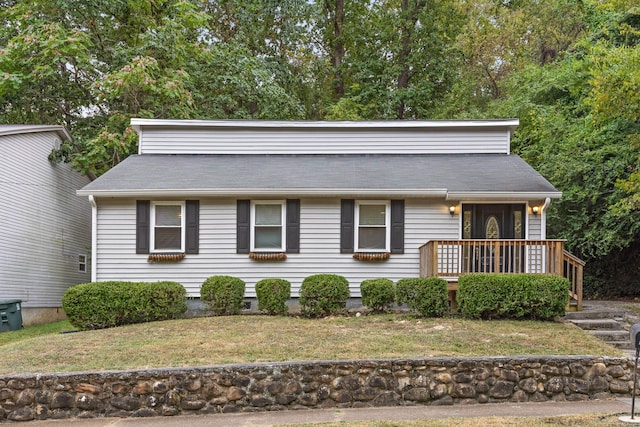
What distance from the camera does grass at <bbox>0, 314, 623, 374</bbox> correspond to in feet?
25.3

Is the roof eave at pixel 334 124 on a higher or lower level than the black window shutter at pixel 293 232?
higher

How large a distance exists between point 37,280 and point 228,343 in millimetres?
9762

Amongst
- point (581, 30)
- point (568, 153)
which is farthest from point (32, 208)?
point (581, 30)

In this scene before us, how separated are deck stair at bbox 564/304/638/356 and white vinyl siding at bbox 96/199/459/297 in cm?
305

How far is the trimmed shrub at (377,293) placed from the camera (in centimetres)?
1130

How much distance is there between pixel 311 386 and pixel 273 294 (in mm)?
4381

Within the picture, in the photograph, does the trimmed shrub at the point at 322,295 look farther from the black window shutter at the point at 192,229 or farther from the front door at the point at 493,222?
the front door at the point at 493,222

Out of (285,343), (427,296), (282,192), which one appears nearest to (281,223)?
(282,192)

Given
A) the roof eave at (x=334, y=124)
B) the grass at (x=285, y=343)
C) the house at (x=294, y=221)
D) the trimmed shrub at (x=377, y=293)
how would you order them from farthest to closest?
the roof eave at (x=334, y=124), the house at (x=294, y=221), the trimmed shrub at (x=377, y=293), the grass at (x=285, y=343)

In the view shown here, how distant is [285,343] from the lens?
8.50 meters

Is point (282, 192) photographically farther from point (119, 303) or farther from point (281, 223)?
point (119, 303)

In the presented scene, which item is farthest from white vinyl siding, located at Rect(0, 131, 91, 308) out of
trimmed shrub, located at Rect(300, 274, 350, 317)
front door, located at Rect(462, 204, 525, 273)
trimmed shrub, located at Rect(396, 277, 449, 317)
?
front door, located at Rect(462, 204, 525, 273)

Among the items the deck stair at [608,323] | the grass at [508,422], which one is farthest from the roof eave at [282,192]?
the grass at [508,422]

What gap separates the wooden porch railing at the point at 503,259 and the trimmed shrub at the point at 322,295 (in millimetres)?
1818
